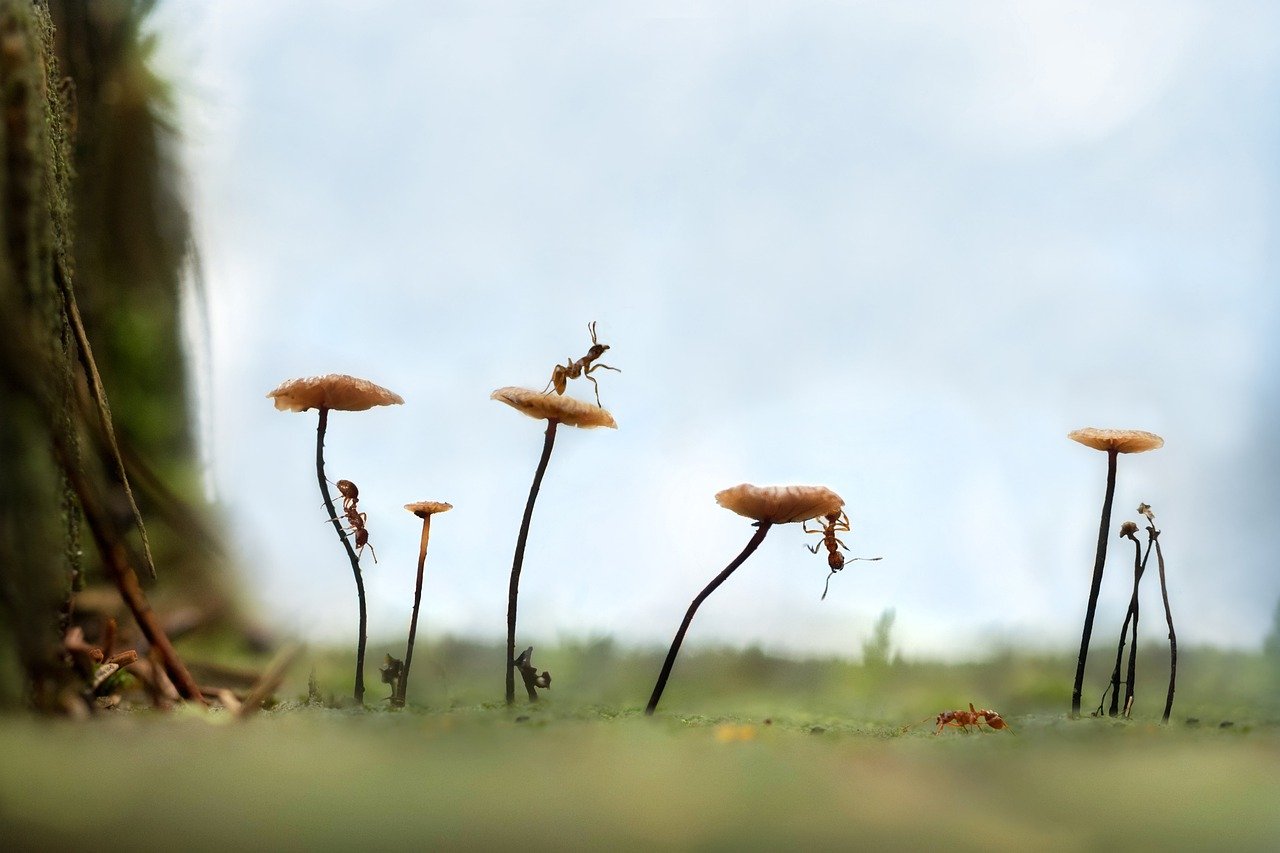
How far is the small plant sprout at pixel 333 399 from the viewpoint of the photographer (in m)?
1.00

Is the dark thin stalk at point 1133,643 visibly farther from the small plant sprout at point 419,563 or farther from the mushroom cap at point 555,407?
the small plant sprout at point 419,563

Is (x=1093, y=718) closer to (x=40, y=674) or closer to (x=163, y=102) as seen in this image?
(x=40, y=674)

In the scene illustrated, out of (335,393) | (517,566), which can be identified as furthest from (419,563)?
(335,393)

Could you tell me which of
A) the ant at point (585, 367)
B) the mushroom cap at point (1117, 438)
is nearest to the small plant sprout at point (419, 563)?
the ant at point (585, 367)

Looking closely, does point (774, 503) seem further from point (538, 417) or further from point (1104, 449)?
point (1104, 449)

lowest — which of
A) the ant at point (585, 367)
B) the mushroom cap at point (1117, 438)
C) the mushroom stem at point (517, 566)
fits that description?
the mushroom stem at point (517, 566)

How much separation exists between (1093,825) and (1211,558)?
125 centimetres

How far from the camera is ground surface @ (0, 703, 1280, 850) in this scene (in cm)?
40

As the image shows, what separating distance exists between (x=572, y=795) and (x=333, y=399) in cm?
74

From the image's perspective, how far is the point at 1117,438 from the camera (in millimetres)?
1027

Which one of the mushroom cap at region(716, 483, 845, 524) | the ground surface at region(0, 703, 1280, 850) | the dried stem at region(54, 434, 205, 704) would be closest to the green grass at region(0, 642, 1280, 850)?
the ground surface at region(0, 703, 1280, 850)

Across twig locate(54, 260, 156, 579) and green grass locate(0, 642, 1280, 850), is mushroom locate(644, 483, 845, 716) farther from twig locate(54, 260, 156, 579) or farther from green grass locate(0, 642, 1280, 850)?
twig locate(54, 260, 156, 579)

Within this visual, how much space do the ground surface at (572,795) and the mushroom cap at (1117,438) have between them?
55 centimetres

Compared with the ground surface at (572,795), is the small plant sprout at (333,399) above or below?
above
